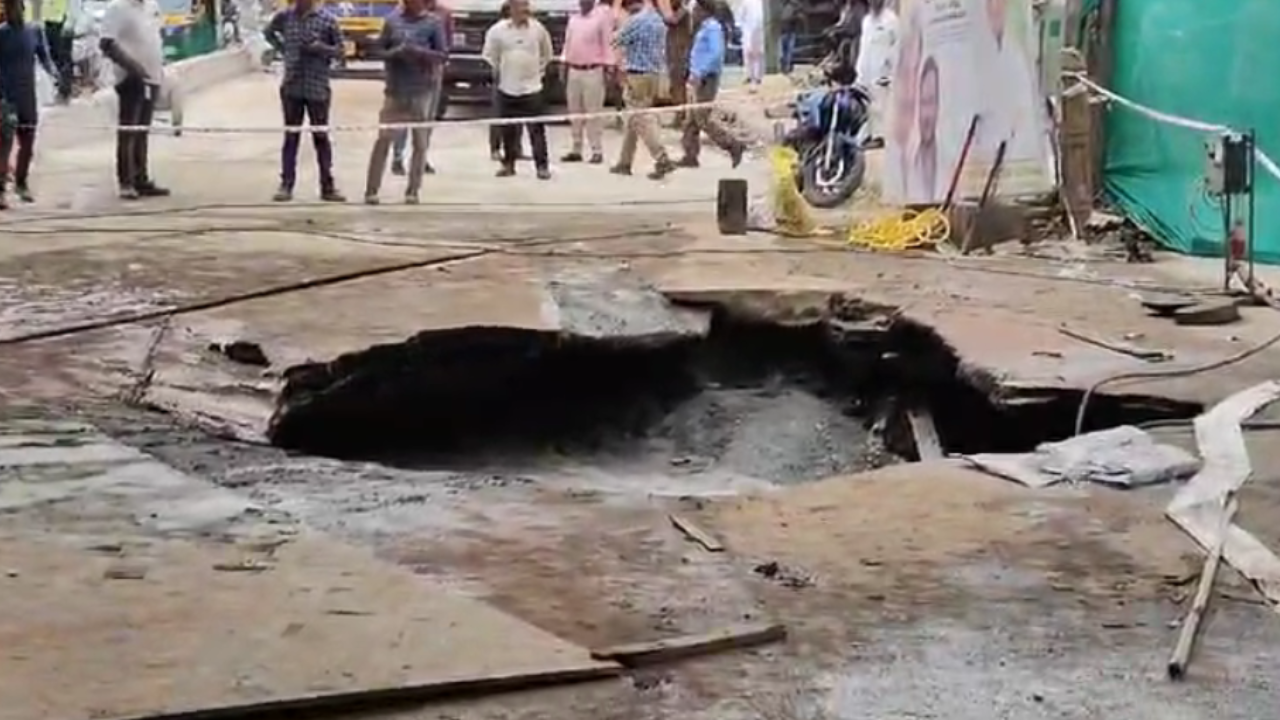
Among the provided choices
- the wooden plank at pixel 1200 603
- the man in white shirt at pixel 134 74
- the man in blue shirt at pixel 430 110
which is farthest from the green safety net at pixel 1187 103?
the man in white shirt at pixel 134 74

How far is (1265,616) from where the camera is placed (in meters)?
4.99

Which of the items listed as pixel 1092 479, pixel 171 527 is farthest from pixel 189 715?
pixel 1092 479

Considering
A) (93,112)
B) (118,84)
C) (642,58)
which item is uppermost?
(642,58)

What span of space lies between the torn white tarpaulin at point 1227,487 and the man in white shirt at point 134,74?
10.0m

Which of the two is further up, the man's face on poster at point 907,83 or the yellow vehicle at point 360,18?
the yellow vehicle at point 360,18

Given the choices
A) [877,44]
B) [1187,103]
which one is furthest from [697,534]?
[877,44]

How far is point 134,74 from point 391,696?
1187 centimetres

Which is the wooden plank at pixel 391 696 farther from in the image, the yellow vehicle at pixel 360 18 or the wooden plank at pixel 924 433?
the yellow vehicle at pixel 360 18

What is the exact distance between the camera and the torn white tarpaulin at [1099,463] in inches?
Answer: 252

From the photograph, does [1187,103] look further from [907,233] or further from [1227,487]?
[1227,487]

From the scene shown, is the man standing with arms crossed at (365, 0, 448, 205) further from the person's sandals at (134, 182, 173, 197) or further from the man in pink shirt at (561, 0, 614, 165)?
the man in pink shirt at (561, 0, 614, 165)

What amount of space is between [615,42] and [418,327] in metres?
10.7

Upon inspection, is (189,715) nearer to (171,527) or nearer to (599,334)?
(171,527)

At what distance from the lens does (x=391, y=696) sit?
4.18m
